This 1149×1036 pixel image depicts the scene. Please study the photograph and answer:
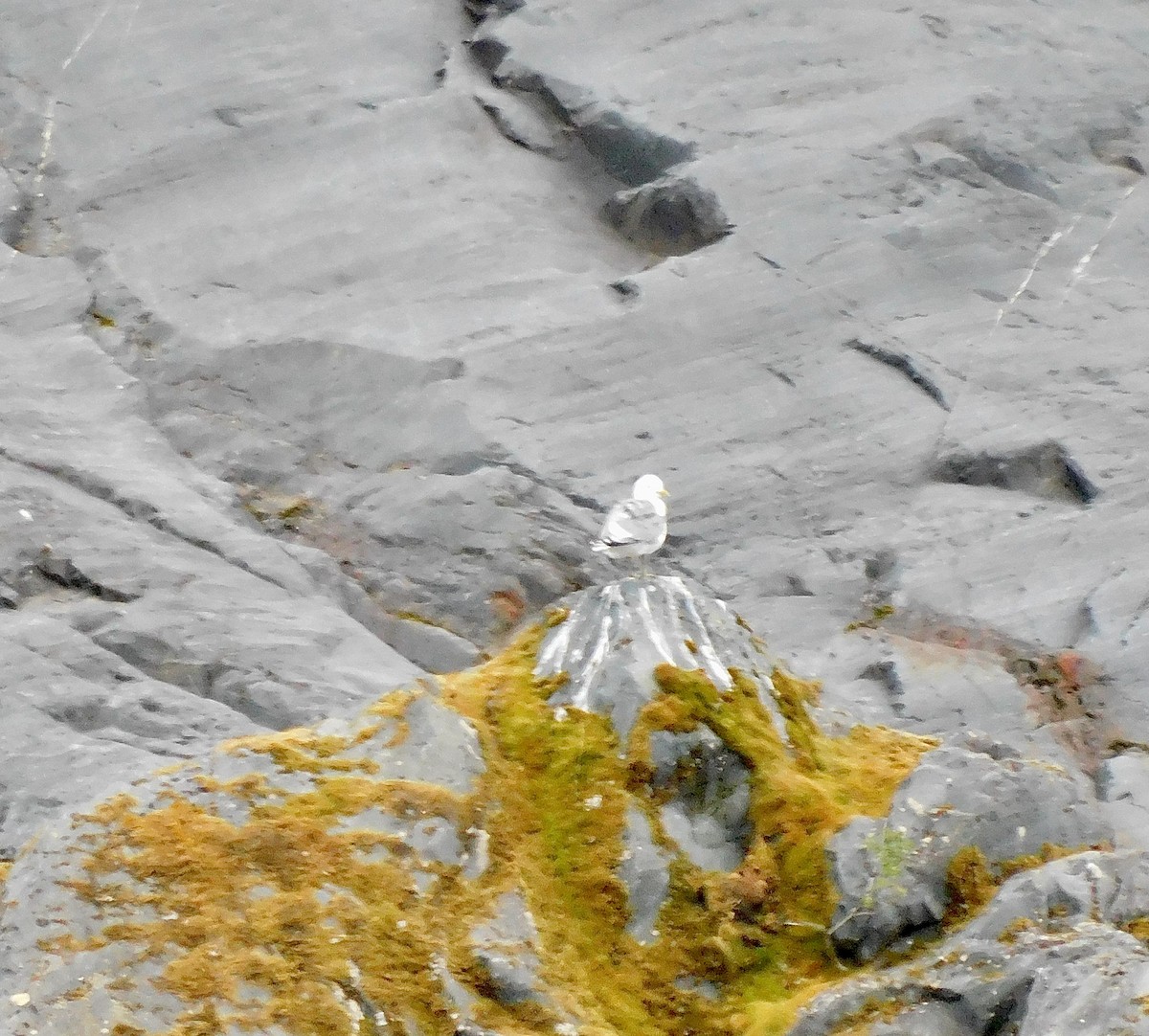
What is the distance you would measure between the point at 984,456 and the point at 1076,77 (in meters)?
5.20

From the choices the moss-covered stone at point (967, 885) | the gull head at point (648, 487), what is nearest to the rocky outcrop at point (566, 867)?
the moss-covered stone at point (967, 885)

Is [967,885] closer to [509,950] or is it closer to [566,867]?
[566,867]

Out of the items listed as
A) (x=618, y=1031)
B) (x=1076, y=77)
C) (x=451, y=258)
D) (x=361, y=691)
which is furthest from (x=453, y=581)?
(x=1076, y=77)

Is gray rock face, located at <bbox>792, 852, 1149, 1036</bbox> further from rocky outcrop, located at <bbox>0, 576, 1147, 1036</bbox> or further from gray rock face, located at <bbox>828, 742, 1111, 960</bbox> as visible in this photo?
gray rock face, located at <bbox>828, 742, 1111, 960</bbox>

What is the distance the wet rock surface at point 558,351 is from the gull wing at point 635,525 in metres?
0.73

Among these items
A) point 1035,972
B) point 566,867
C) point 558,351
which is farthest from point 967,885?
point 558,351

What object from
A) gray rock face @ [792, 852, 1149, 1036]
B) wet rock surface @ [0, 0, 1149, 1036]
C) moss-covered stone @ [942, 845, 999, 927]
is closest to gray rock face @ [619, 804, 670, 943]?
gray rock face @ [792, 852, 1149, 1036]

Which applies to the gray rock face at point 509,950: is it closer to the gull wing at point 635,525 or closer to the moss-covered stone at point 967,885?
the moss-covered stone at point 967,885

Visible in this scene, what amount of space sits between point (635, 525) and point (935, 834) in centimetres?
270

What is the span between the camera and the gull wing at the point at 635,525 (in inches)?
324

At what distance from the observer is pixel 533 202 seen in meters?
13.9

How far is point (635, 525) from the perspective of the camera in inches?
324

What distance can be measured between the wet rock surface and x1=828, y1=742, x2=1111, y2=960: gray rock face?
146 cm

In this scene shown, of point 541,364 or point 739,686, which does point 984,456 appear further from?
point 739,686
